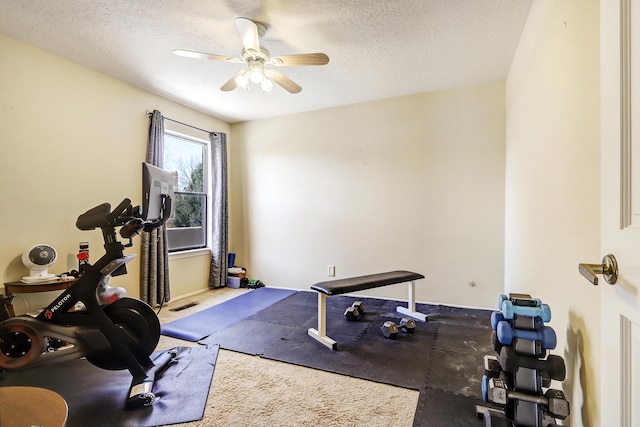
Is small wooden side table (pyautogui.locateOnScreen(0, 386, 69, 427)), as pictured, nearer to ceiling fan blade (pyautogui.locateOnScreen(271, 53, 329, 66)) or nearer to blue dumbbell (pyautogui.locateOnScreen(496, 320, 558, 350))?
blue dumbbell (pyautogui.locateOnScreen(496, 320, 558, 350))

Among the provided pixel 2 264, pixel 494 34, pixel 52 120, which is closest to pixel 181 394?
pixel 2 264

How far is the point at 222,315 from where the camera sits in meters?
3.22

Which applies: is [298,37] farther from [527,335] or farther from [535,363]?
[535,363]

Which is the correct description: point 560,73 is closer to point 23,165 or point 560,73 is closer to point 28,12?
A: point 28,12

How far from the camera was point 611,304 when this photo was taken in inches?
29.9

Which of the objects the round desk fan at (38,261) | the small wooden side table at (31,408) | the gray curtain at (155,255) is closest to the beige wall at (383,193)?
the gray curtain at (155,255)

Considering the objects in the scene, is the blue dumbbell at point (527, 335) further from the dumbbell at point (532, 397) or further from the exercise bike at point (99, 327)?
the exercise bike at point (99, 327)

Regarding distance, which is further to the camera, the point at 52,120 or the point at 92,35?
the point at 52,120

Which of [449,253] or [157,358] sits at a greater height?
[449,253]

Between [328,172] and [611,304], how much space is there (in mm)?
3509

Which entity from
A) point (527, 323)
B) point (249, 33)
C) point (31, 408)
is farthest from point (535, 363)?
point (249, 33)

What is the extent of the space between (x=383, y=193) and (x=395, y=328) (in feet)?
5.84

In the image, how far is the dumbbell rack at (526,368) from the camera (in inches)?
48.3

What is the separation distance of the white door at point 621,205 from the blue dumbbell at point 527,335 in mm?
479
